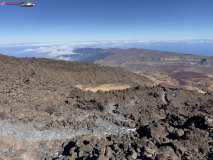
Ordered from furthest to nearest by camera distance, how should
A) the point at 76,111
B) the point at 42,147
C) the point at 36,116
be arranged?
1. the point at 76,111
2. the point at 36,116
3. the point at 42,147

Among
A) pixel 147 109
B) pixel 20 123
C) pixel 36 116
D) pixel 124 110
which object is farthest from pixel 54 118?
pixel 147 109

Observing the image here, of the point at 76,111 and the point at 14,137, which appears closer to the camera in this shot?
the point at 14,137

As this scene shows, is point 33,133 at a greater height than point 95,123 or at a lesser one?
greater

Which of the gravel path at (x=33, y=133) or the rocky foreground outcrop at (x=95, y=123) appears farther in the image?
the gravel path at (x=33, y=133)

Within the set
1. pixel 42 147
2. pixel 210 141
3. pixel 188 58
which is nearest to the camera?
pixel 210 141

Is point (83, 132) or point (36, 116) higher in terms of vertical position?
point (36, 116)

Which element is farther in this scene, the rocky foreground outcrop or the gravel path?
the gravel path

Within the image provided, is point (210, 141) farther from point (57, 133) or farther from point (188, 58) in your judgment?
point (188, 58)

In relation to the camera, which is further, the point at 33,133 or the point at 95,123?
the point at 95,123
